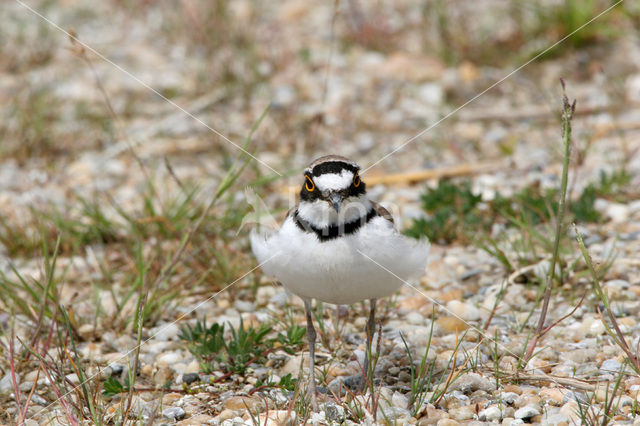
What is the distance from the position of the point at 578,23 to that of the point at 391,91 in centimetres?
187

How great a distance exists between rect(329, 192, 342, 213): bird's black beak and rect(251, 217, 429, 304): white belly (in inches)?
5.1

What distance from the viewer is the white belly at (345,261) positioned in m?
2.99

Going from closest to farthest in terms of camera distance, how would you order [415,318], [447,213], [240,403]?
[240,403] < [415,318] < [447,213]

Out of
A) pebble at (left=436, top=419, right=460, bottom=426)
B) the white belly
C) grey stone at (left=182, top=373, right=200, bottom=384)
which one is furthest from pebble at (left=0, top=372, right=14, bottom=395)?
pebble at (left=436, top=419, right=460, bottom=426)

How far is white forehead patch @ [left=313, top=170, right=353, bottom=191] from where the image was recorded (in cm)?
303

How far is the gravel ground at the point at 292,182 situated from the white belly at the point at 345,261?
0.43m

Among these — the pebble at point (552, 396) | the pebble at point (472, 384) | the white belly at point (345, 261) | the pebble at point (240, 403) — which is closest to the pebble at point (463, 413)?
the pebble at point (472, 384)

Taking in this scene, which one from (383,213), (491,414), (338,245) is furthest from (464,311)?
(338,245)

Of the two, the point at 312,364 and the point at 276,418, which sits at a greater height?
the point at 312,364

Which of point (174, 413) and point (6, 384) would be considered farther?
point (6, 384)

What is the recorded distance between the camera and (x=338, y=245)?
3.00 m

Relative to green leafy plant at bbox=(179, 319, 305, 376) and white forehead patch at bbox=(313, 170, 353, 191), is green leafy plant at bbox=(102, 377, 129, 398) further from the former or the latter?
white forehead patch at bbox=(313, 170, 353, 191)

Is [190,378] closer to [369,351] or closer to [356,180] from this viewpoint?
[369,351]

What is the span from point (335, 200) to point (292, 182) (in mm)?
2955
